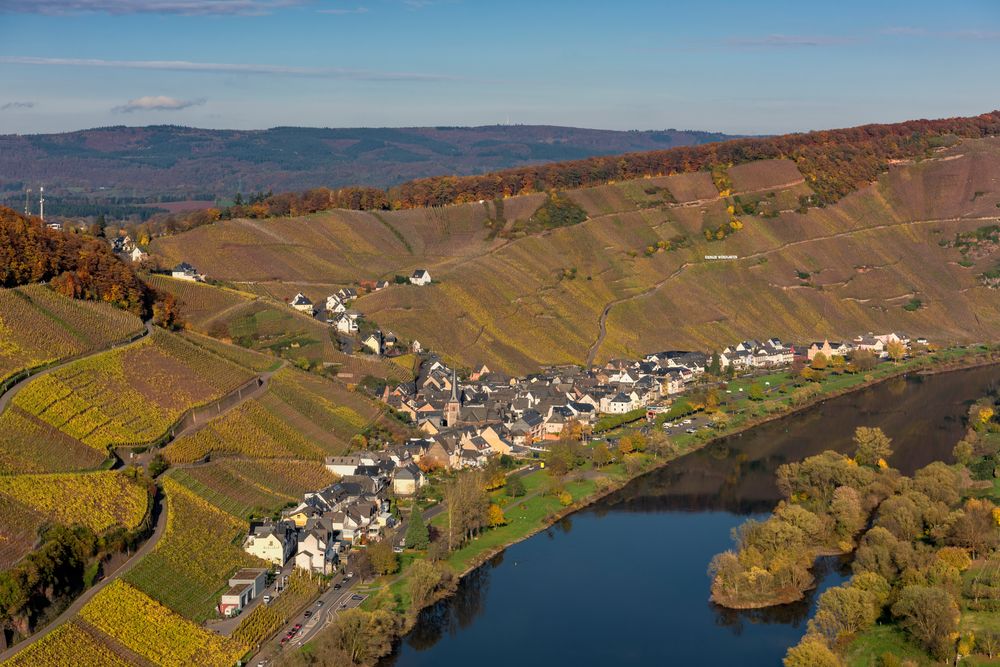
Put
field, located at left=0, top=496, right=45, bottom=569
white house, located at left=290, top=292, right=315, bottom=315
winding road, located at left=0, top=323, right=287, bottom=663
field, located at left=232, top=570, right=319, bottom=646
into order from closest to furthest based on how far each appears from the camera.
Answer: winding road, located at left=0, top=323, right=287, bottom=663 → field, located at left=0, top=496, right=45, bottom=569 → field, located at left=232, top=570, right=319, bottom=646 → white house, located at left=290, top=292, right=315, bottom=315

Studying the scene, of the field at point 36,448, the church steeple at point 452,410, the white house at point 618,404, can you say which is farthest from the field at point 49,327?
the white house at point 618,404

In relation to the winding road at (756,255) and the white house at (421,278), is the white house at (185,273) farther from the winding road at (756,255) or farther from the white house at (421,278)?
the winding road at (756,255)

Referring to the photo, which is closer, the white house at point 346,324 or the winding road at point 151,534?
the winding road at point 151,534

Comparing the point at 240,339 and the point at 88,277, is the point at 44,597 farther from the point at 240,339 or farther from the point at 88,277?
the point at 240,339

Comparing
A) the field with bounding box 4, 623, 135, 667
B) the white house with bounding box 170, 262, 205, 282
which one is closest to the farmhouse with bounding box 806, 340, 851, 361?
the white house with bounding box 170, 262, 205, 282

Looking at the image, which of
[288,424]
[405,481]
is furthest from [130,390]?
[405,481]

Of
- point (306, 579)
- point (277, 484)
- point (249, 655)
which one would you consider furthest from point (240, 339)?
point (249, 655)

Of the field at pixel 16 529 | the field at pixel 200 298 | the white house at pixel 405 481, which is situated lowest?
the white house at pixel 405 481

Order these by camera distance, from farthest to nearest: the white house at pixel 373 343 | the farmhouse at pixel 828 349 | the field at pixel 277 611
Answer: the farmhouse at pixel 828 349 → the white house at pixel 373 343 → the field at pixel 277 611

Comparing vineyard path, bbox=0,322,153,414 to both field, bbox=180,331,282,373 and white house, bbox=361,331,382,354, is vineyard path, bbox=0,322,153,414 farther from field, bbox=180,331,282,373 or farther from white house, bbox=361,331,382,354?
white house, bbox=361,331,382,354
